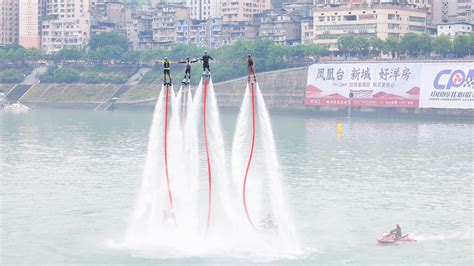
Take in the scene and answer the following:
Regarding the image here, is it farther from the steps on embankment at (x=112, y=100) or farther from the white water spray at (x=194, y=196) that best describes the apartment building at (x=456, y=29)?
the white water spray at (x=194, y=196)

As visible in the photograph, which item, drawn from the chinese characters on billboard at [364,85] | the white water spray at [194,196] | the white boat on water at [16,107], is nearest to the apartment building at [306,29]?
the chinese characters on billboard at [364,85]

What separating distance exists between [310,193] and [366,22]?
351 feet

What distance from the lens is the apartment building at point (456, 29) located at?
160750 millimetres

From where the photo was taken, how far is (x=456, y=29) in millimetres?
160875

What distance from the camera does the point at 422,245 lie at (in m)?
43.0

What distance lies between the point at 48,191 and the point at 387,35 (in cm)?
10899

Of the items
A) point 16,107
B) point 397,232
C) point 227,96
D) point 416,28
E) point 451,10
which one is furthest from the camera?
point 451,10

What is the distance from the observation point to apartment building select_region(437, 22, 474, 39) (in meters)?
161

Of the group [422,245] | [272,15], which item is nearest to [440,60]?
[272,15]

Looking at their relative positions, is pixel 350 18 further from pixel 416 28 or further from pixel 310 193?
pixel 310 193

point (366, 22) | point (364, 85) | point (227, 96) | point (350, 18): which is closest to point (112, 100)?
point (227, 96)

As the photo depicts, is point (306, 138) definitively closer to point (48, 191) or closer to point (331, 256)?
point (48, 191)

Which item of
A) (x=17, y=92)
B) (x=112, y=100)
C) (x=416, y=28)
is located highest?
(x=416, y=28)

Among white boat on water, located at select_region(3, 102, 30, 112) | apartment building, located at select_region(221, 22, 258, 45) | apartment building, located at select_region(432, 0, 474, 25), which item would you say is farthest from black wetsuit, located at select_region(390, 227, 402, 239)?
apartment building, located at select_region(221, 22, 258, 45)
